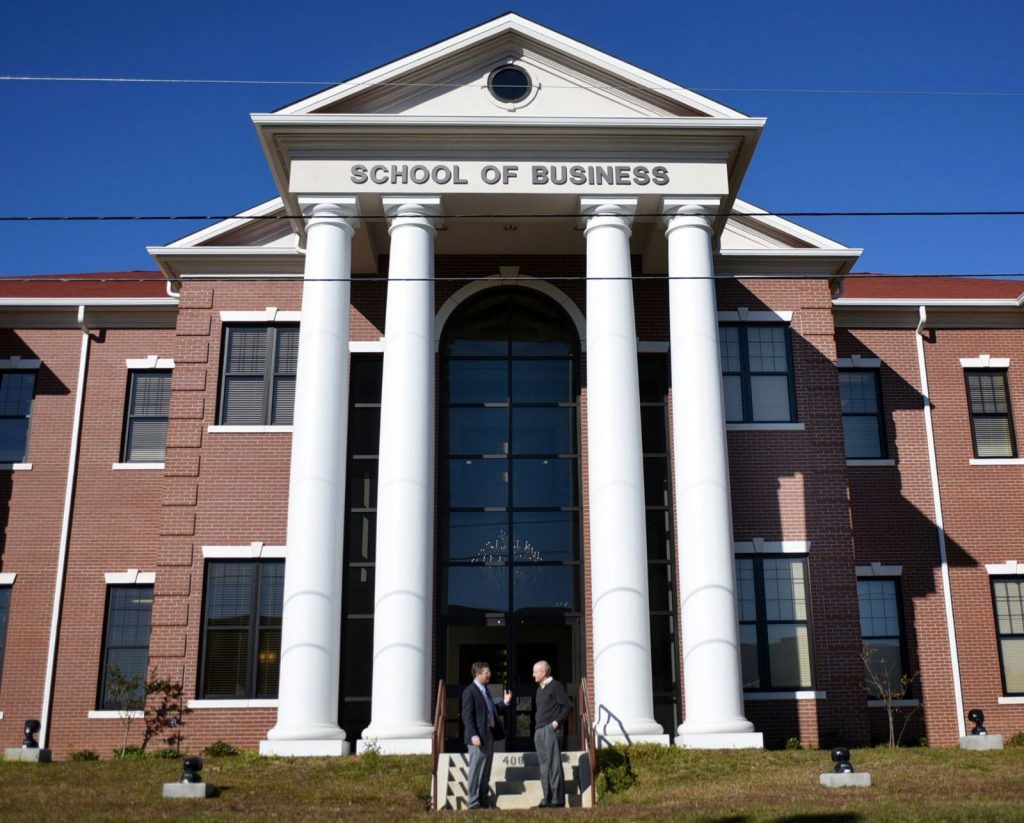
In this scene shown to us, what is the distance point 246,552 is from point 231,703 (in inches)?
113

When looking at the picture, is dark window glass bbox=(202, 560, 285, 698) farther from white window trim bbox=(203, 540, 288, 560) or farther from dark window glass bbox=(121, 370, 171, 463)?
dark window glass bbox=(121, 370, 171, 463)

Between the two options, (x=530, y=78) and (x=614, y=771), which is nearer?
(x=614, y=771)

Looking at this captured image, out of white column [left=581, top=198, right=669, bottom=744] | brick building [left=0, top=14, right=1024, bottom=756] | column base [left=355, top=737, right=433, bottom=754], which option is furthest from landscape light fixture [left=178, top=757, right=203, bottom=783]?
white column [left=581, top=198, right=669, bottom=744]

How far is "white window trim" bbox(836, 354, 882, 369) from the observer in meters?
27.9

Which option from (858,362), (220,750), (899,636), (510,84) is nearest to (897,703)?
(899,636)

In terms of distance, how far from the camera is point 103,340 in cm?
2728

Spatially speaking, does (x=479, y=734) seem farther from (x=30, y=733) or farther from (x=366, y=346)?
(x=366, y=346)

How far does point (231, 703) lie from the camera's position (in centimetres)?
2252

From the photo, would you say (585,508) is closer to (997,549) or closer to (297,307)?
(297,307)

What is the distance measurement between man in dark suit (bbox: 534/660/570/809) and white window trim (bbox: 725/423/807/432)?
9.55 metres

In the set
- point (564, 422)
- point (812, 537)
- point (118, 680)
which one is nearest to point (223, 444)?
point (118, 680)

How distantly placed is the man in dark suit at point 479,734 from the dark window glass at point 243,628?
791 cm

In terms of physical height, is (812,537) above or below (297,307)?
below

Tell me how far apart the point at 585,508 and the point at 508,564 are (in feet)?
6.22
